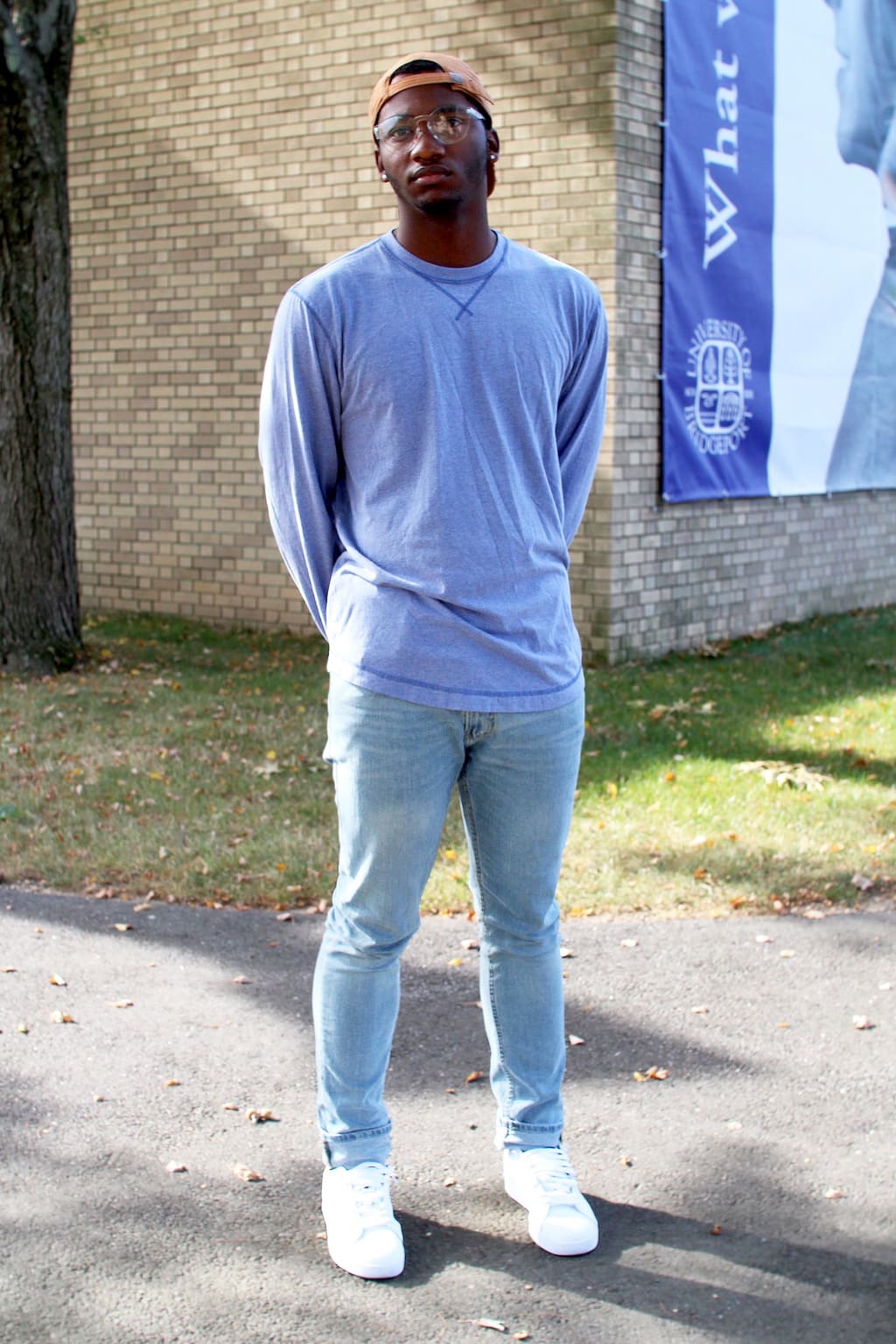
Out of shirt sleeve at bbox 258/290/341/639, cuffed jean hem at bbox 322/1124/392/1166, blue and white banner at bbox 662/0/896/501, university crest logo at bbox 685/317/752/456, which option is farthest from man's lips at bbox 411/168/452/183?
university crest logo at bbox 685/317/752/456

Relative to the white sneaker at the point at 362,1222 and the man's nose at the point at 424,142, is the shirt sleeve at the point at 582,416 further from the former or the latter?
the white sneaker at the point at 362,1222

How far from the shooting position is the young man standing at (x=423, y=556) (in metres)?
2.67

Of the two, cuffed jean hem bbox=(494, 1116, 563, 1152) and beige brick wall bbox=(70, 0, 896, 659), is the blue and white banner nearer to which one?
beige brick wall bbox=(70, 0, 896, 659)

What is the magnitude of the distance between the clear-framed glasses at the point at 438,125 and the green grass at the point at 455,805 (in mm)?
2950

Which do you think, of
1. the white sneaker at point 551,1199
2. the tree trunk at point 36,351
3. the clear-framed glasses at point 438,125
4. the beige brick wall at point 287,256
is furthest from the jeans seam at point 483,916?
the beige brick wall at point 287,256

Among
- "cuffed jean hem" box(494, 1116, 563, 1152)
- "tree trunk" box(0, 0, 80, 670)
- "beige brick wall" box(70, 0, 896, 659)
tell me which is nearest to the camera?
"cuffed jean hem" box(494, 1116, 563, 1152)

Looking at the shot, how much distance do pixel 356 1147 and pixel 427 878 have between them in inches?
22.1

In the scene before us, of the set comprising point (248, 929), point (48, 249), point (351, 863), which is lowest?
point (248, 929)

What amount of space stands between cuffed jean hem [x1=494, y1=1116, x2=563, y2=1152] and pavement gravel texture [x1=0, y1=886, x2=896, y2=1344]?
0.15m

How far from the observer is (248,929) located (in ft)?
15.9

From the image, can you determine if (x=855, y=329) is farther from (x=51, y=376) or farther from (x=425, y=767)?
(x=425, y=767)

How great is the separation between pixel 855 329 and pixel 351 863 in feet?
34.7

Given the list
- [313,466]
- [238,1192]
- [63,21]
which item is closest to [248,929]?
[238,1192]

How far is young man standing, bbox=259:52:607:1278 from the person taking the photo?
2.67 metres
